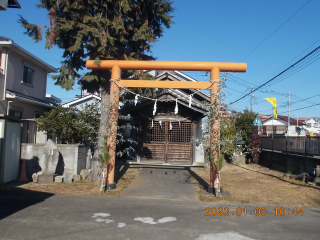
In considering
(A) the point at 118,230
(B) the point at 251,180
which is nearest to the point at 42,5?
(A) the point at 118,230

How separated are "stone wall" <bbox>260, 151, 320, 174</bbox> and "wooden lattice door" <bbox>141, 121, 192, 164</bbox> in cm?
475

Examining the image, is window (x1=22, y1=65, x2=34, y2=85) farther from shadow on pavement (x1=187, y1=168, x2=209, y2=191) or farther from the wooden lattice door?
shadow on pavement (x1=187, y1=168, x2=209, y2=191)

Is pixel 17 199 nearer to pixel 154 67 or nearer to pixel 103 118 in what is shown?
pixel 103 118

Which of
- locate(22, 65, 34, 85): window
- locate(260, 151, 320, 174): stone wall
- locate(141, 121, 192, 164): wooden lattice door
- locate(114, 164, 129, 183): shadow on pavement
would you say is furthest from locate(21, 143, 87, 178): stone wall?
locate(260, 151, 320, 174): stone wall

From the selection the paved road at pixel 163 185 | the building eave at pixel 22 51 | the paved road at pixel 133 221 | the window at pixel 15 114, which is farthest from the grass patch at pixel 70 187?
the building eave at pixel 22 51

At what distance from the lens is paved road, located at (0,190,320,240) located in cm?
497

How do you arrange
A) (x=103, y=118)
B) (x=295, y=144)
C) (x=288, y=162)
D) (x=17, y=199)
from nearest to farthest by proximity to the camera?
(x=17, y=199), (x=103, y=118), (x=295, y=144), (x=288, y=162)

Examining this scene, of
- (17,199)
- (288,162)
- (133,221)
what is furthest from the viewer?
(288,162)

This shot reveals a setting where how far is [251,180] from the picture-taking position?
36.2 ft

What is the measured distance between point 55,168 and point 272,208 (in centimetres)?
715

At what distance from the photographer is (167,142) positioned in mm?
14281

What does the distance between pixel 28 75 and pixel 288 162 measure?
14.1m

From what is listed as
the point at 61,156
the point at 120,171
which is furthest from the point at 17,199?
the point at 120,171

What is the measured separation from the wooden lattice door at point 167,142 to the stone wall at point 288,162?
4.75 meters
